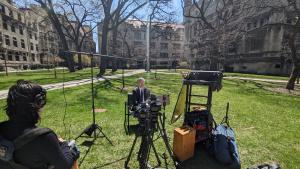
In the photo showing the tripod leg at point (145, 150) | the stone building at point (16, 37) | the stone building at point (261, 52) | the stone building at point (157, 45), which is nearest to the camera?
the tripod leg at point (145, 150)

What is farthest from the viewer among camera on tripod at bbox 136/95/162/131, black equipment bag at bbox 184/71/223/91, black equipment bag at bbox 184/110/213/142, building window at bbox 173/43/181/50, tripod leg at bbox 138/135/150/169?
building window at bbox 173/43/181/50

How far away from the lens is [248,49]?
140 ft

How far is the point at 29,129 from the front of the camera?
162 centimetres

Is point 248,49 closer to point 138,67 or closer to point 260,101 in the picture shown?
point 138,67

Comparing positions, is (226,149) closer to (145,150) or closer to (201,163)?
(201,163)

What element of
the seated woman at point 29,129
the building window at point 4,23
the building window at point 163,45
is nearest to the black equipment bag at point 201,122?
the seated woman at point 29,129

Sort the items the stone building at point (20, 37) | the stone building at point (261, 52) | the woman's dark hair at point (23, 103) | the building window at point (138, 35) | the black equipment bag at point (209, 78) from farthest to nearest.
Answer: the building window at point (138, 35), the stone building at point (20, 37), the stone building at point (261, 52), the black equipment bag at point (209, 78), the woman's dark hair at point (23, 103)

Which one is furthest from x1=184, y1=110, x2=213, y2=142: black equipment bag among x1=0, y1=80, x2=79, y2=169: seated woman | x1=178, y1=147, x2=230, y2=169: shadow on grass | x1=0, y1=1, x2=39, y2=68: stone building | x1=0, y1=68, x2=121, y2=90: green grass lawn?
x1=0, y1=1, x2=39, y2=68: stone building

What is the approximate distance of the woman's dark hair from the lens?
5.46ft

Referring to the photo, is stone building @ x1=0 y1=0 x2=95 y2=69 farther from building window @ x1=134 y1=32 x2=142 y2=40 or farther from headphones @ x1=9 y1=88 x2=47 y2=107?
headphones @ x1=9 y1=88 x2=47 y2=107

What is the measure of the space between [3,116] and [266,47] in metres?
42.3

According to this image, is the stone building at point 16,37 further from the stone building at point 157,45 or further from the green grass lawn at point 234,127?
the green grass lawn at point 234,127

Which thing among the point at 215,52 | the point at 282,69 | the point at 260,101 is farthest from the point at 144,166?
the point at 282,69

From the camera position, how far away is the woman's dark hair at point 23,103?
→ 5.46ft
